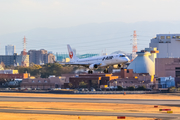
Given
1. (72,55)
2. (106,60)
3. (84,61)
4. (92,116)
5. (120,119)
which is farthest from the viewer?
(72,55)

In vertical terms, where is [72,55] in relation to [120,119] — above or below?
above

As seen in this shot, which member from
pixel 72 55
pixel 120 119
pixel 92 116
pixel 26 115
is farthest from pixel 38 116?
pixel 72 55

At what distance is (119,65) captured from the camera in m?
123

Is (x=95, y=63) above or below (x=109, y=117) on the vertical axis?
above

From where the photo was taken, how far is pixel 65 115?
104500 mm

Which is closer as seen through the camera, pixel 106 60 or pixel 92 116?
pixel 92 116

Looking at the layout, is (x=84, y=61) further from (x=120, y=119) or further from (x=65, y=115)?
(x=120, y=119)

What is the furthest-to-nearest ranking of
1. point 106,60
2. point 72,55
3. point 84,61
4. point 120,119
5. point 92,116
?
1. point 72,55
2. point 84,61
3. point 106,60
4. point 92,116
5. point 120,119

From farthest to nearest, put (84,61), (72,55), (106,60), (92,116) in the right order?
(72,55) < (84,61) < (106,60) < (92,116)

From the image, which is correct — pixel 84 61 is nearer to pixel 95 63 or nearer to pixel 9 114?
pixel 95 63

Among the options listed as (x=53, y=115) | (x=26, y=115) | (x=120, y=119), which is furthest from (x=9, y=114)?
(x=120, y=119)

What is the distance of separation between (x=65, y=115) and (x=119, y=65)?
27.2 metres

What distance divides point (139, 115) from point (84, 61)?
35714 millimetres

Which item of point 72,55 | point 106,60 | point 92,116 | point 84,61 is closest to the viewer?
point 92,116
